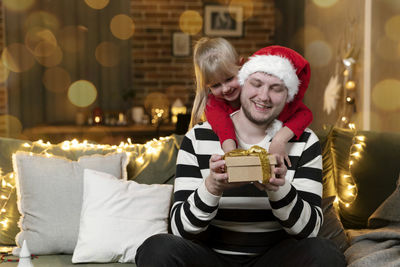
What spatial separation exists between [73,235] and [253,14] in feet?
12.7

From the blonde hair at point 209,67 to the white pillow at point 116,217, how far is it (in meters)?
0.41

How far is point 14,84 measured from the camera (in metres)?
4.96

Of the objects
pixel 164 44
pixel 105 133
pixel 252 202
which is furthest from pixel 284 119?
pixel 164 44

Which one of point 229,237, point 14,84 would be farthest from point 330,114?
point 14,84

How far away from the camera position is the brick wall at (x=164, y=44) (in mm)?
5105

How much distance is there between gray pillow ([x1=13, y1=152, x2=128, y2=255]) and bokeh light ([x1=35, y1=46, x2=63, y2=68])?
3188 mm

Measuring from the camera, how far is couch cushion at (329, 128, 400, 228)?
2.20 meters

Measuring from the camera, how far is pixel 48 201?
1933 mm

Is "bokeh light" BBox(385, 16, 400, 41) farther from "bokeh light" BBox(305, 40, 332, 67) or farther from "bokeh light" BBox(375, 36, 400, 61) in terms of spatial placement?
"bokeh light" BBox(305, 40, 332, 67)

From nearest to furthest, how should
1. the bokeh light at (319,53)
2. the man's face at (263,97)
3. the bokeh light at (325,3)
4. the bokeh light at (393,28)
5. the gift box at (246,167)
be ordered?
1. the gift box at (246,167)
2. the man's face at (263,97)
3. the bokeh light at (393,28)
4. the bokeh light at (325,3)
5. the bokeh light at (319,53)

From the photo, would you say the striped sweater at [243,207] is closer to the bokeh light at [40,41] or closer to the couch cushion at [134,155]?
the couch cushion at [134,155]

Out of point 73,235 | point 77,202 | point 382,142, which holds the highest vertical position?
point 382,142

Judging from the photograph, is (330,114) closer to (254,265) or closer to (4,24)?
(254,265)

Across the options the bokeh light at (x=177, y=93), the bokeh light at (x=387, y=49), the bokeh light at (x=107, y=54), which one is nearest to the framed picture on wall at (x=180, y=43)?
the bokeh light at (x=177, y=93)
